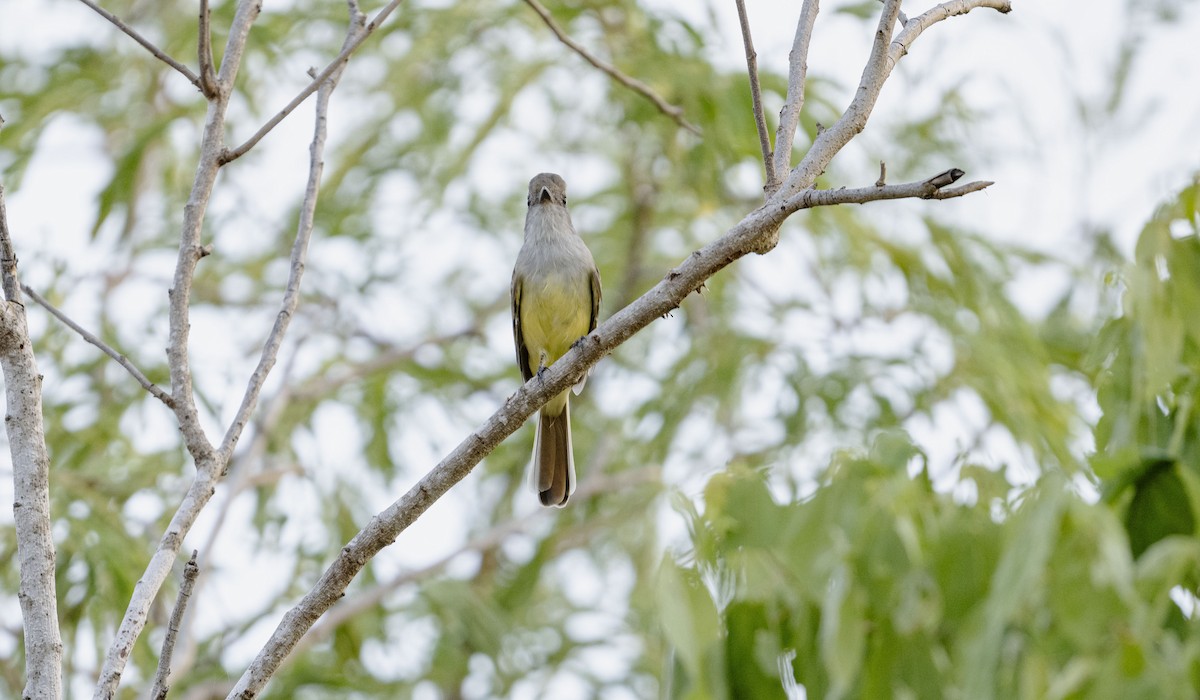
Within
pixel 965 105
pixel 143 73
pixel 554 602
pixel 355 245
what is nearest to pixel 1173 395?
pixel 965 105

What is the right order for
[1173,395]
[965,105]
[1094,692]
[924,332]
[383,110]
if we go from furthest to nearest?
1. [383,110]
2. [965,105]
3. [924,332]
4. [1173,395]
5. [1094,692]

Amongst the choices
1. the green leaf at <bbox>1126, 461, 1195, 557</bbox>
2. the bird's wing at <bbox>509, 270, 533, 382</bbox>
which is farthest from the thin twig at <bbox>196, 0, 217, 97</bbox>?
the bird's wing at <bbox>509, 270, 533, 382</bbox>

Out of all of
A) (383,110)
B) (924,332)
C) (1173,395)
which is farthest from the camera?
(383,110)

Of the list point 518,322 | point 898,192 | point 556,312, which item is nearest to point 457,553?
point 518,322

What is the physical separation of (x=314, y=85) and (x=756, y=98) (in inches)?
41.3

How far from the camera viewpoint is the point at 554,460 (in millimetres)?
5348

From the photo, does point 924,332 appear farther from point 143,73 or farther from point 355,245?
point 143,73

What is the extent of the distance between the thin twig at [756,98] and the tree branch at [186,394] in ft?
3.69

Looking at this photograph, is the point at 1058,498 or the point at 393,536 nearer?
the point at 1058,498

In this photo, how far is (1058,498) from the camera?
7.78 ft

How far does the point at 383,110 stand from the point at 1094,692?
606 cm

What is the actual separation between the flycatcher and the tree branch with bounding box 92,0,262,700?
2.56 m

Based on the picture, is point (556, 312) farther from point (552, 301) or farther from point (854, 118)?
point (854, 118)

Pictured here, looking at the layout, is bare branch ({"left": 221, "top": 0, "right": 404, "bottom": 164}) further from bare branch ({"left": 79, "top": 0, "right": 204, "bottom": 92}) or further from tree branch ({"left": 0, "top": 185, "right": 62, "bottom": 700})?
tree branch ({"left": 0, "top": 185, "right": 62, "bottom": 700})
